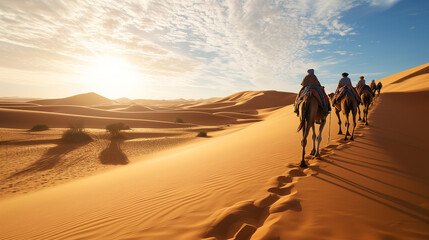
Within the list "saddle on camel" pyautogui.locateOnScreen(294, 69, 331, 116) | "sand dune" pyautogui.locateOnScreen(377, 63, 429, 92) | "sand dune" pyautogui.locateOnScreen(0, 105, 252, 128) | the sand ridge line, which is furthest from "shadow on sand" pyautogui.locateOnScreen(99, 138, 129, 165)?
"sand dune" pyautogui.locateOnScreen(377, 63, 429, 92)

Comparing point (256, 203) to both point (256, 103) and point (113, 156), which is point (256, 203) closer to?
point (113, 156)

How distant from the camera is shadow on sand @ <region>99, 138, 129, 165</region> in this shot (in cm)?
1085

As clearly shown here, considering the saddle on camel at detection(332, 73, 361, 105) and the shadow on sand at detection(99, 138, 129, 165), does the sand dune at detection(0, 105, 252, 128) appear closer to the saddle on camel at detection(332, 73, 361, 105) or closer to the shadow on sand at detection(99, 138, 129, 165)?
the shadow on sand at detection(99, 138, 129, 165)

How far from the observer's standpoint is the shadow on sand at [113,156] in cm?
1085

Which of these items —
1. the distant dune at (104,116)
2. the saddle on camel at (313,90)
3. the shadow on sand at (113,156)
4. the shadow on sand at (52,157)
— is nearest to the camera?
the saddle on camel at (313,90)

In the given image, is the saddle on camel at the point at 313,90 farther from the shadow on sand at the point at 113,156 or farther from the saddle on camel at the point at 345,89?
the shadow on sand at the point at 113,156

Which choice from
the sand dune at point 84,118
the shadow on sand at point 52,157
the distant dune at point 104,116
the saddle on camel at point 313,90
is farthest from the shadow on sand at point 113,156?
the sand dune at point 84,118

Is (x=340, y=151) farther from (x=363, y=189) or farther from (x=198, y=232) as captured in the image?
(x=198, y=232)

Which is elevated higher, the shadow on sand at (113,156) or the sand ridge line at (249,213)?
the sand ridge line at (249,213)

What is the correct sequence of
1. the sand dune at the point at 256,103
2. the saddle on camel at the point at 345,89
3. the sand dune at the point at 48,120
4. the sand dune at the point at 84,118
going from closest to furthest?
the saddle on camel at the point at 345,89, the sand dune at the point at 48,120, the sand dune at the point at 84,118, the sand dune at the point at 256,103

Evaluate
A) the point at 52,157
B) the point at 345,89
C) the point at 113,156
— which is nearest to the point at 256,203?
the point at 345,89

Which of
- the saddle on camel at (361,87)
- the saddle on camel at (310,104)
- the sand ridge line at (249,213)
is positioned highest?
the saddle on camel at (361,87)

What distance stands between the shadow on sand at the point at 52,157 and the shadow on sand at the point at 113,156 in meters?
1.99

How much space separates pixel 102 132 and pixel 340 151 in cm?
1811
